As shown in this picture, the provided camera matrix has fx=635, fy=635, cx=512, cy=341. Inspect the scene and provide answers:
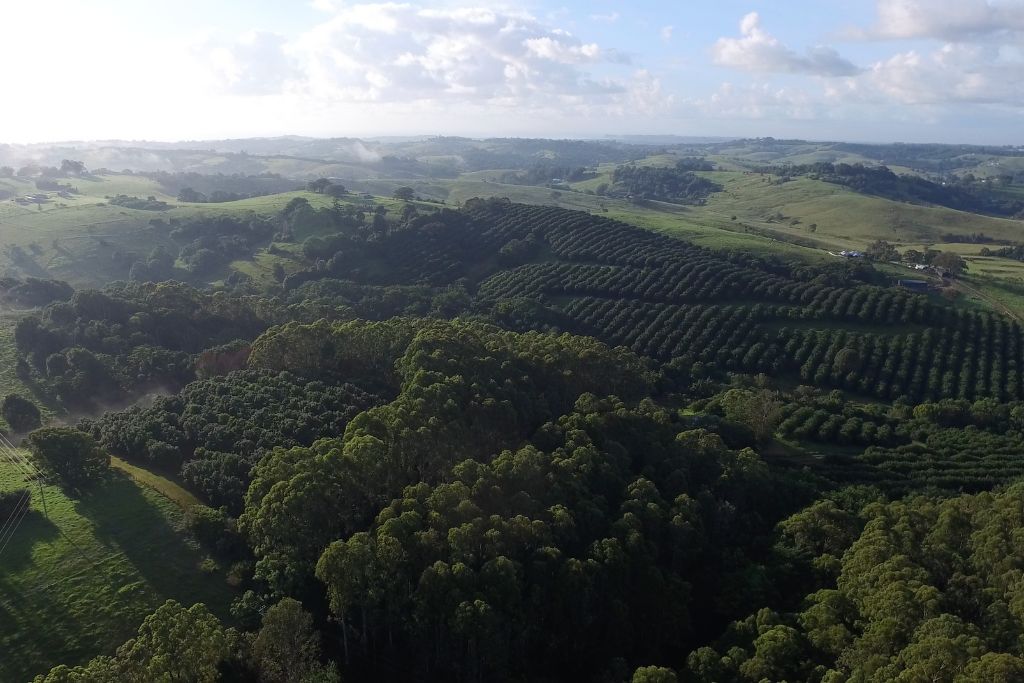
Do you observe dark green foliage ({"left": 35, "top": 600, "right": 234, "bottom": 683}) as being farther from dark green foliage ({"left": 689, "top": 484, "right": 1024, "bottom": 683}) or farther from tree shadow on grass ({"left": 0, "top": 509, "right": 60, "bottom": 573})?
dark green foliage ({"left": 689, "top": 484, "right": 1024, "bottom": 683})

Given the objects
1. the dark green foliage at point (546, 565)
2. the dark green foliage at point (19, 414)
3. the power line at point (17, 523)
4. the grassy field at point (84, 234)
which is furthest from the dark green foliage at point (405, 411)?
the grassy field at point (84, 234)

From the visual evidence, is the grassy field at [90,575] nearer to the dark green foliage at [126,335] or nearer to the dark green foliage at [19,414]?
the dark green foliage at [19,414]

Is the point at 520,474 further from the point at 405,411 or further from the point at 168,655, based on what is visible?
Answer: the point at 168,655

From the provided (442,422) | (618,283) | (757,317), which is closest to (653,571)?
(442,422)

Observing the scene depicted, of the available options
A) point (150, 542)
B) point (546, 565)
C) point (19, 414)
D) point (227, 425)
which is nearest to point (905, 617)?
point (546, 565)

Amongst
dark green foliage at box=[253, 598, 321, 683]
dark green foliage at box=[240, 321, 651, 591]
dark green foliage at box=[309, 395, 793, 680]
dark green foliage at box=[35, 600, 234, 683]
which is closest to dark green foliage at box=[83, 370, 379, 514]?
dark green foliage at box=[240, 321, 651, 591]

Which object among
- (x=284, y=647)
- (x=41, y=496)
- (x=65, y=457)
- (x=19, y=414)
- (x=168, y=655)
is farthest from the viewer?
(x=19, y=414)
